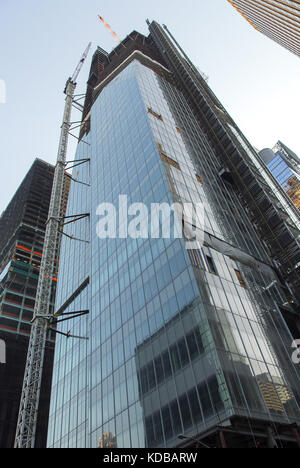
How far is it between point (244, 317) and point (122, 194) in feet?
91.5

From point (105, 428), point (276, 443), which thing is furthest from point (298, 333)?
point (105, 428)

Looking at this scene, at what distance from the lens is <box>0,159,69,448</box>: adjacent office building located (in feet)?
236

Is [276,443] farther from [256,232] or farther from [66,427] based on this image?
[256,232]

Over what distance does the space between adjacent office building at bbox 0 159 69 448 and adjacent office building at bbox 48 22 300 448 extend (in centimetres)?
1975

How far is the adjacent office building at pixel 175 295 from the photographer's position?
92.5 ft

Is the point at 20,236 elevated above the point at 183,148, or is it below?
above

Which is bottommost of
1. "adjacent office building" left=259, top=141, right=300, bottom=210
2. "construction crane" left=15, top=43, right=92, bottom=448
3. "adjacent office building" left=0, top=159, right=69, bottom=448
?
"construction crane" left=15, top=43, right=92, bottom=448

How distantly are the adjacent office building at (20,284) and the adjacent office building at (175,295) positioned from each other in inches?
777

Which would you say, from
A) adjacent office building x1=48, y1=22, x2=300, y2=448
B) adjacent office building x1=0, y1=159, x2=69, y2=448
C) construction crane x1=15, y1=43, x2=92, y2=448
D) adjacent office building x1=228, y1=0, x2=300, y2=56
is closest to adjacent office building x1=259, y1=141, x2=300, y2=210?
adjacent office building x1=48, y1=22, x2=300, y2=448

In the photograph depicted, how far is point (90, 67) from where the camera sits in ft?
424

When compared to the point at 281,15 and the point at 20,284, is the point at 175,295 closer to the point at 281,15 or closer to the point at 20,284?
the point at 281,15

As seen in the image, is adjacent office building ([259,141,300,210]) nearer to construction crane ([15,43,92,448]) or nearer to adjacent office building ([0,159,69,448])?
adjacent office building ([0,159,69,448])

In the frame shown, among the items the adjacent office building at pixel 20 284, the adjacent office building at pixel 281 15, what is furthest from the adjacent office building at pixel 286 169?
the adjacent office building at pixel 20 284

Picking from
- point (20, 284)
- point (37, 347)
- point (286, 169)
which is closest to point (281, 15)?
point (37, 347)
